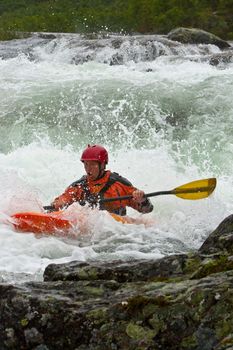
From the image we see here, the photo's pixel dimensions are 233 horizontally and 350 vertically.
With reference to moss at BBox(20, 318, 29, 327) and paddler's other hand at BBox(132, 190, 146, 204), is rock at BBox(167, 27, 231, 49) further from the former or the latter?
moss at BBox(20, 318, 29, 327)

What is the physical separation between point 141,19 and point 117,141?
1486 centimetres

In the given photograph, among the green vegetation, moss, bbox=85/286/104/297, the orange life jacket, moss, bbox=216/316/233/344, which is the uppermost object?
the green vegetation

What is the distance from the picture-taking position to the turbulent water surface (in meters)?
6.06

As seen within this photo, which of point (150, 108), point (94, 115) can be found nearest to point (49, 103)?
point (94, 115)

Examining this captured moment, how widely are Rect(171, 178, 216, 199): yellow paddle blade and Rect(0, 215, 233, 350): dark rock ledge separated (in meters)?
3.26

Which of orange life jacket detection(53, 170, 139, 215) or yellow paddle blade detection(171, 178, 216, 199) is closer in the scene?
yellow paddle blade detection(171, 178, 216, 199)

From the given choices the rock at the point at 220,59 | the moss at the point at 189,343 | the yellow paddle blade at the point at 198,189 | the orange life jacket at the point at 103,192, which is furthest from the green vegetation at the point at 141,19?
the moss at the point at 189,343

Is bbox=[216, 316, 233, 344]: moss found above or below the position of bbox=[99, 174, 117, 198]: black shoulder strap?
above

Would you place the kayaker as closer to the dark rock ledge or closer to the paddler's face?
the paddler's face

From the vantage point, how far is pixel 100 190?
22.5 ft

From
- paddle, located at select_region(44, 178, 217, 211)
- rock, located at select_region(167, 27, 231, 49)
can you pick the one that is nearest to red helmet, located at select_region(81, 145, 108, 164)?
paddle, located at select_region(44, 178, 217, 211)

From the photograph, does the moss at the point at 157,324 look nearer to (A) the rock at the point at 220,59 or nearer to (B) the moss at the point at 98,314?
(B) the moss at the point at 98,314

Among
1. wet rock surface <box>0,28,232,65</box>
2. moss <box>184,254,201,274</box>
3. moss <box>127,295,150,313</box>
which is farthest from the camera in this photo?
wet rock surface <box>0,28,232,65</box>

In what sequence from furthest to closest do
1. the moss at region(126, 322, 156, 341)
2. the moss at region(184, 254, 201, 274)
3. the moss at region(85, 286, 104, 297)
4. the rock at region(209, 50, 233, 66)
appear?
the rock at region(209, 50, 233, 66), the moss at region(184, 254, 201, 274), the moss at region(85, 286, 104, 297), the moss at region(126, 322, 156, 341)
